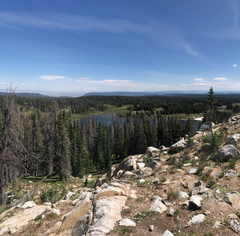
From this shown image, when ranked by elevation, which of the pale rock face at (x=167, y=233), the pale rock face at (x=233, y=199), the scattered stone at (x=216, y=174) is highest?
the pale rock face at (x=233, y=199)

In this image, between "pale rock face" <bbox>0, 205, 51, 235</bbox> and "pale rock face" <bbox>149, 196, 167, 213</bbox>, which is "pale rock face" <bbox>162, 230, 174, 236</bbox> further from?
"pale rock face" <bbox>0, 205, 51, 235</bbox>

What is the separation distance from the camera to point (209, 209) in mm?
6867

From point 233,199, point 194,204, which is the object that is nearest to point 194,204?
point 194,204

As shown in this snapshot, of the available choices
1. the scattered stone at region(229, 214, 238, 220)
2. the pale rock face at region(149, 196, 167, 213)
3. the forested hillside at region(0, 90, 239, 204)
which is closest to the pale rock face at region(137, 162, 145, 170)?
the pale rock face at region(149, 196, 167, 213)

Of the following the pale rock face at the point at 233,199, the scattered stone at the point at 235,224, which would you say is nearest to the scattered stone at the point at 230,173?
the pale rock face at the point at 233,199

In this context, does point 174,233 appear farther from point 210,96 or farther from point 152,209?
point 210,96

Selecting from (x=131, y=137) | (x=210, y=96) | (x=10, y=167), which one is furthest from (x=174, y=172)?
(x=131, y=137)

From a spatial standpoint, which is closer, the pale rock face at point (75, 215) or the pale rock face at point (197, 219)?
the pale rock face at point (197, 219)

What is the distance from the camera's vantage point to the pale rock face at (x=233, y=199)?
23.0ft

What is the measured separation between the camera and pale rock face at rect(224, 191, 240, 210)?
23.0 ft

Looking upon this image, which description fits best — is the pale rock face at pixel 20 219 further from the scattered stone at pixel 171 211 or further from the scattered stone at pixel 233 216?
the scattered stone at pixel 233 216

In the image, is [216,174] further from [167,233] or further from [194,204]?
[167,233]

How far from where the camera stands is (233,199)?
7379 millimetres

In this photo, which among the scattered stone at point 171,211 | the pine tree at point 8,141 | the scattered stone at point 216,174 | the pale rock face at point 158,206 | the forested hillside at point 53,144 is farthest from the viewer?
the forested hillside at point 53,144
